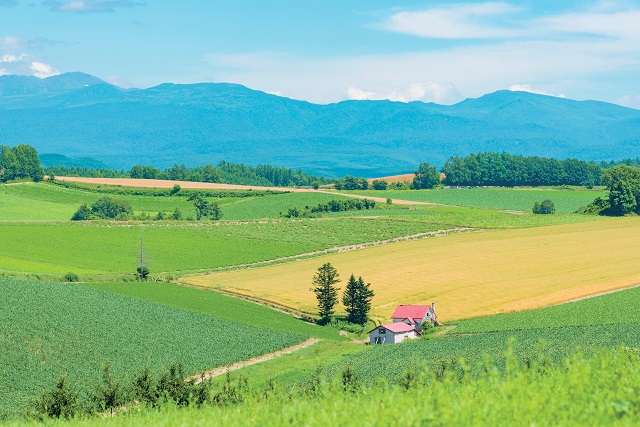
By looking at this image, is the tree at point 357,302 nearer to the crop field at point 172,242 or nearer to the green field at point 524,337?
the green field at point 524,337

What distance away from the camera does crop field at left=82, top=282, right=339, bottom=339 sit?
68.9 m

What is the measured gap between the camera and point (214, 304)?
74688 millimetres

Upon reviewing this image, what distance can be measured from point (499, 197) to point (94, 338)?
5486 inches

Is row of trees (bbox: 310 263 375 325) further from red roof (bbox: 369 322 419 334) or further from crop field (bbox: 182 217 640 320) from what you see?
red roof (bbox: 369 322 419 334)

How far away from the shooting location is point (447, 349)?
53.5m

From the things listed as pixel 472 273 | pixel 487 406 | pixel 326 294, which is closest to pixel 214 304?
pixel 326 294

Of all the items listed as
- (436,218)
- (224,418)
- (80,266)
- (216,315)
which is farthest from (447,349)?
(436,218)

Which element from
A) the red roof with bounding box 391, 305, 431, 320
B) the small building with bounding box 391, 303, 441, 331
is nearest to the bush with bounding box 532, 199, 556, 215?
the small building with bounding box 391, 303, 441, 331

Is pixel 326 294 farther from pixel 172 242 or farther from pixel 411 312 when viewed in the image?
pixel 172 242

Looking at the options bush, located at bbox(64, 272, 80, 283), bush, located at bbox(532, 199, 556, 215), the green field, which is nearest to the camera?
the green field

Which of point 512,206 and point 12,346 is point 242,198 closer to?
point 512,206

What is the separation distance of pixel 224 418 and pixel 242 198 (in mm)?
158800

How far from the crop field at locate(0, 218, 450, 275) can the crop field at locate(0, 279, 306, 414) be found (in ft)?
75.5

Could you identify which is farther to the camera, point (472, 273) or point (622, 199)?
point (622, 199)
